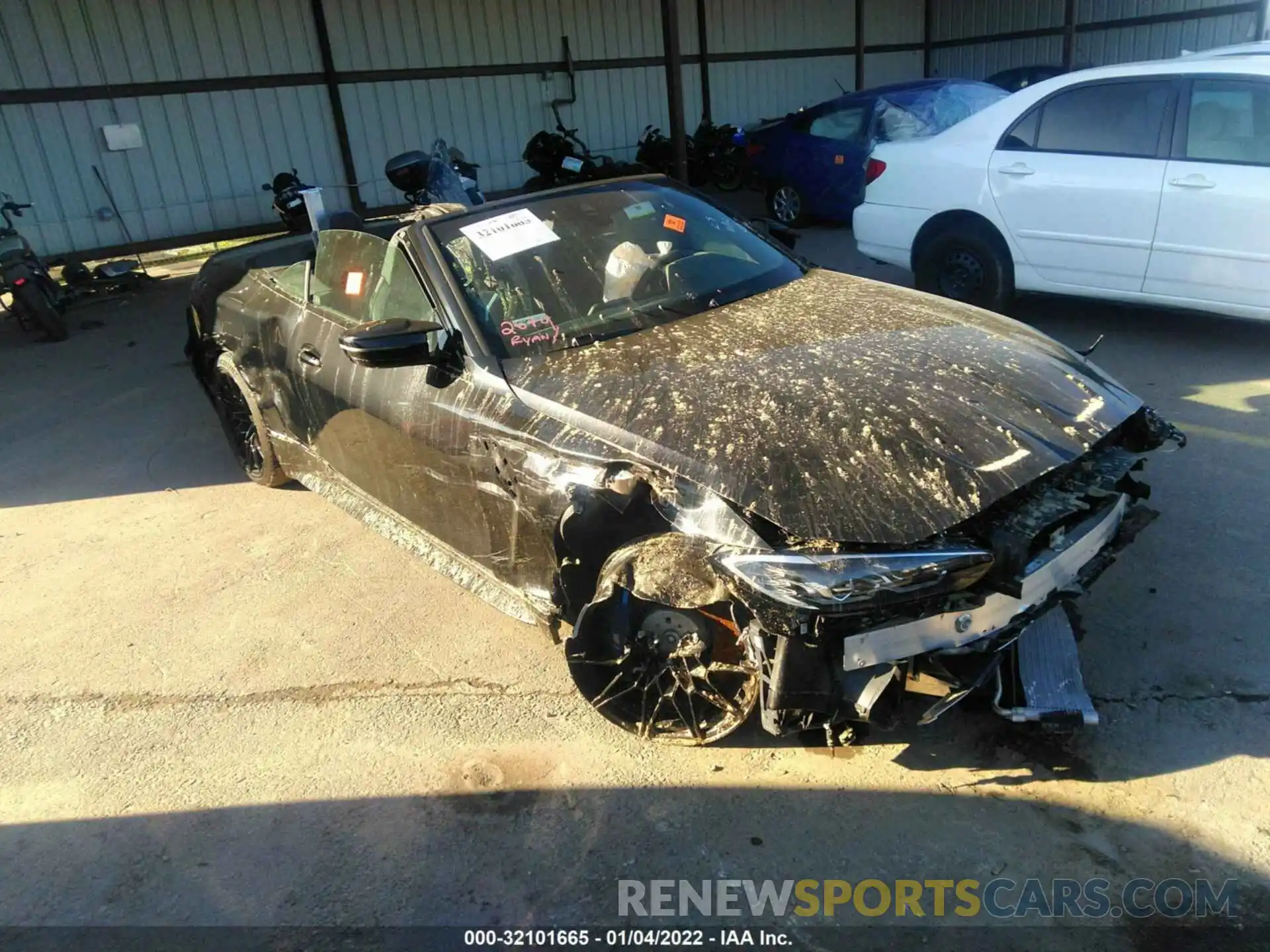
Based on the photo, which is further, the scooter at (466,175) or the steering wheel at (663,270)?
the scooter at (466,175)

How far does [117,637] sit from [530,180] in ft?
32.4

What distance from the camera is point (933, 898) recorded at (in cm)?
223

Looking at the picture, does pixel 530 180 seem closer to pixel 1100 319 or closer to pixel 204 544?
pixel 1100 319

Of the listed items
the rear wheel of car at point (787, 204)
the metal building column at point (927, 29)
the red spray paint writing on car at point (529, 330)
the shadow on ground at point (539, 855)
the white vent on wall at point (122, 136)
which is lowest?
the shadow on ground at point (539, 855)

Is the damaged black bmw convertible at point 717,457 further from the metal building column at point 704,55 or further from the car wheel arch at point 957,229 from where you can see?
the metal building column at point 704,55

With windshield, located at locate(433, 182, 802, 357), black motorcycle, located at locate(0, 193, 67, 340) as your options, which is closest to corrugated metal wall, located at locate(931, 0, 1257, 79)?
windshield, located at locate(433, 182, 802, 357)

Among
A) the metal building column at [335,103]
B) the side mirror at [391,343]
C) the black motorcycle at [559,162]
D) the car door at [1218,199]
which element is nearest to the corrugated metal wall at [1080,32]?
the black motorcycle at [559,162]

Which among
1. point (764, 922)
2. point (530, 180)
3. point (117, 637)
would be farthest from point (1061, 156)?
point (530, 180)

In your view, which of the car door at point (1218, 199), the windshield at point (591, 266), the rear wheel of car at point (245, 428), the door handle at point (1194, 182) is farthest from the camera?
the door handle at point (1194, 182)

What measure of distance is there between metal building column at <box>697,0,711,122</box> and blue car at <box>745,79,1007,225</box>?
13.1 feet

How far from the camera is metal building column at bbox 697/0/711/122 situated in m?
14.1

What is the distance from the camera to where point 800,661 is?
2.29 metres

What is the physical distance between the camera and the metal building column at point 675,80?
367 inches

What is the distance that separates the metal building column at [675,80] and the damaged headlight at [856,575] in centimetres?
790
